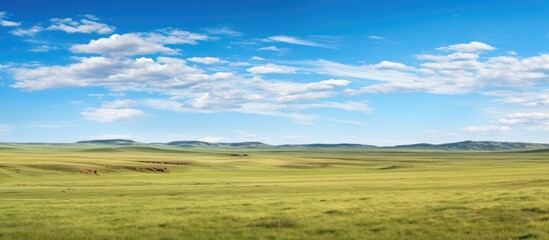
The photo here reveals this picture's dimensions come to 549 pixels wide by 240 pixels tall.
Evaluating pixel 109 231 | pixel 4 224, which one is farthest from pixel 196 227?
pixel 4 224

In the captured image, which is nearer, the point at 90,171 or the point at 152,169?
the point at 90,171

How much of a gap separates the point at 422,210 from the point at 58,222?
16.4 meters

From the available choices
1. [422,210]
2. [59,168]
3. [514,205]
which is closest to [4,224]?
[422,210]

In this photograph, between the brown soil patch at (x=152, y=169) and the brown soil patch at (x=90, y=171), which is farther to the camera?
the brown soil patch at (x=152, y=169)

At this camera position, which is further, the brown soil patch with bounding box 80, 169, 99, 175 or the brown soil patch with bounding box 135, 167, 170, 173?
the brown soil patch with bounding box 135, 167, 170, 173

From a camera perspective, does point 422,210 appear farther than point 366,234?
Yes

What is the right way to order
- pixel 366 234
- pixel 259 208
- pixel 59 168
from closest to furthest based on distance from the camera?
pixel 366 234 → pixel 259 208 → pixel 59 168

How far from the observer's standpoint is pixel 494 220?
22453 millimetres

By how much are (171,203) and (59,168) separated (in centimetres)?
7133

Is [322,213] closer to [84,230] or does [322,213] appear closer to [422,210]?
[422,210]

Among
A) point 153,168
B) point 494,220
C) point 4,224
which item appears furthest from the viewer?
point 153,168

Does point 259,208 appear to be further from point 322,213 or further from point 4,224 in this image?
point 4,224

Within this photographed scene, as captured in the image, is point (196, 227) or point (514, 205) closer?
point (196, 227)

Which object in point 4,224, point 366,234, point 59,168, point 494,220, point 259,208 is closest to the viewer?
point 366,234
